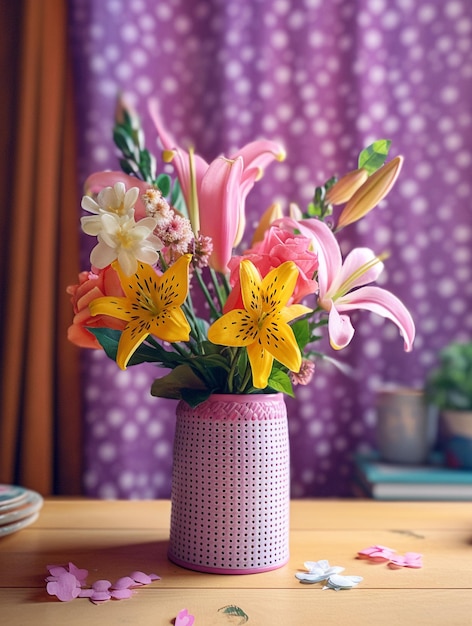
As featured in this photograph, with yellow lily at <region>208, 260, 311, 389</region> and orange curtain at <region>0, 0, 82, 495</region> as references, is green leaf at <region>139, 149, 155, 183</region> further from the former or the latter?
orange curtain at <region>0, 0, 82, 495</region>

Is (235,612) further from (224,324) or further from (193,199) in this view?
(193,199)

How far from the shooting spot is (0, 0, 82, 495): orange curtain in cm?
131

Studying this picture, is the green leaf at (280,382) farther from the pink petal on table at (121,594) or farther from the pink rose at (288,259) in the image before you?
the pink petal on table at (121,594)

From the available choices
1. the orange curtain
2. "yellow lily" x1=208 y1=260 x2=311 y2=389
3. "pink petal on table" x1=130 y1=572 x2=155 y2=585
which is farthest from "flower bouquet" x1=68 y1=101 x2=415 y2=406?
the orange curtain

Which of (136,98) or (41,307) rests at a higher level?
(136,98)

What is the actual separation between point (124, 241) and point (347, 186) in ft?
0.91

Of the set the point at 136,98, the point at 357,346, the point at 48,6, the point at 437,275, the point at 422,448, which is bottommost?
the point at 422,448

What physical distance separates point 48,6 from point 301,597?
1.21 m

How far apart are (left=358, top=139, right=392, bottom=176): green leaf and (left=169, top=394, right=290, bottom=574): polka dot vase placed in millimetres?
297

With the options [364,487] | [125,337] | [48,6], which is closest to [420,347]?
[364,487]

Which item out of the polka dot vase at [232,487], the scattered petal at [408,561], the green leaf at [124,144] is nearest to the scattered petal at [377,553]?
the scattered petal at [408,561]

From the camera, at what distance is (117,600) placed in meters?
0.66

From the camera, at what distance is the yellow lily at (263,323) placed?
25.8 inches

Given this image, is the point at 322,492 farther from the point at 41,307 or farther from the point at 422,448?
the point at 41,307
